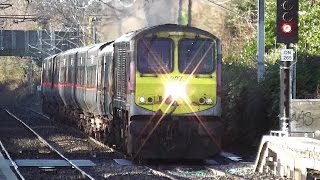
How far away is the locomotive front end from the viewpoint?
58.8 ft

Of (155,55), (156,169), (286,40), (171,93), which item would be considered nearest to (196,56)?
(155,55)

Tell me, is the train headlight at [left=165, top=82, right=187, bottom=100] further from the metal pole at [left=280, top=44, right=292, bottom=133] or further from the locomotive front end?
the metal pole at [left=280, top=44, right=292, bottom=133]

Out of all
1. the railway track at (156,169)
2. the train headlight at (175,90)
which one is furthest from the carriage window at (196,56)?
the railway track at (156,169)

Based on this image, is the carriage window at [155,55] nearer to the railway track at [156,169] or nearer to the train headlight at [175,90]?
the train headlight at [175,90]

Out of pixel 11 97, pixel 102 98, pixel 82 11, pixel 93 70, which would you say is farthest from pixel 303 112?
pixel 11 97

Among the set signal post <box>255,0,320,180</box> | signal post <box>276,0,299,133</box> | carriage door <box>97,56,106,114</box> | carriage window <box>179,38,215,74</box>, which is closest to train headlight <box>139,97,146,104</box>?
carriage window <box>179,38,215,74</box>

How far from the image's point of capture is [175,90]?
59.4ft

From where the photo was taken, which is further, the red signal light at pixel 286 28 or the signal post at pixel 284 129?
the red signal light at pixel 286 28

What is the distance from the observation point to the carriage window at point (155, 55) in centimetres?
1812

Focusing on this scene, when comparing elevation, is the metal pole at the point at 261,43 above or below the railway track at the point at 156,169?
above

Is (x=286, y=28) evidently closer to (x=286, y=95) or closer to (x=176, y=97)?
(x=286, y=95)

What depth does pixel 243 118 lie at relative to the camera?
73.4 feet

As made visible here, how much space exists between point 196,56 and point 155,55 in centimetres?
96

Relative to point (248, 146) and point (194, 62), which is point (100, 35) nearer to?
point (248, 146)
